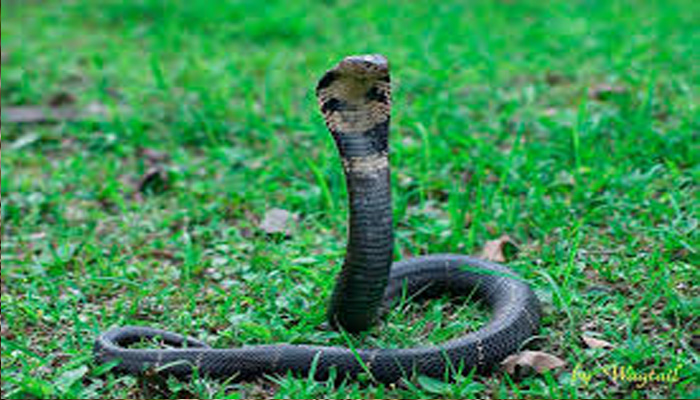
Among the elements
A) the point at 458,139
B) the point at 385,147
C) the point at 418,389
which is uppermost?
the point at 385,147

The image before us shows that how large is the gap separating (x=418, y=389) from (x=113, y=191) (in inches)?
101

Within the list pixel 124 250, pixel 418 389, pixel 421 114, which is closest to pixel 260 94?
pixel 421 114

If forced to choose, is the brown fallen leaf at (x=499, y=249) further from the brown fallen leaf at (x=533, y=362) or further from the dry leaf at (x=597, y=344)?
the brown fallen leaf at (x=533, y=362)

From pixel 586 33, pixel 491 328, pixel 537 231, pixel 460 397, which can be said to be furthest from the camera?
pixel 586 33

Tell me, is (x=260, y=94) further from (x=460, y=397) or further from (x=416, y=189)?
(x=460, y=397)

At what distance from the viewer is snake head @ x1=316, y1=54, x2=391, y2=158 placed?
328cm

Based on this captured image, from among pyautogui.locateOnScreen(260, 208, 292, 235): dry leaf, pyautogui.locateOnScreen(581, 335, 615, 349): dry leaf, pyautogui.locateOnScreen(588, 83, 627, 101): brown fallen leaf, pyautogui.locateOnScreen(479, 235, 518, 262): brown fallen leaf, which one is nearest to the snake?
pyautogui.locateOnScreen(581, 335, 615, 349): dry leaf

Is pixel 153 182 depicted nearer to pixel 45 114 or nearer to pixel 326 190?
pixel 326 190

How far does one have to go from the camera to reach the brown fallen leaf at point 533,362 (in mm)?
3307

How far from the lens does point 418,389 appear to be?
3283mm

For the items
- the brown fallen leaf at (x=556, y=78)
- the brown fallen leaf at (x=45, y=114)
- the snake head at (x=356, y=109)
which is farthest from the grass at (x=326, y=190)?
the snake head at (x=356, y=109)

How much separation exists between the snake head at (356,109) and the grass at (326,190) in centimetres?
81

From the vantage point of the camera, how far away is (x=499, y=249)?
14.2ft

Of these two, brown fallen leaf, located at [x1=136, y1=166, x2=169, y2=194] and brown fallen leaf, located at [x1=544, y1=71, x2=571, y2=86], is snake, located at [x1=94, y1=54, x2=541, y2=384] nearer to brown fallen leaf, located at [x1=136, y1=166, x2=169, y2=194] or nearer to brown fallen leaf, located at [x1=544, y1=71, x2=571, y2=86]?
brown fallen leaf, located at [x1=136, y1=166, x2=169, y2=194]
